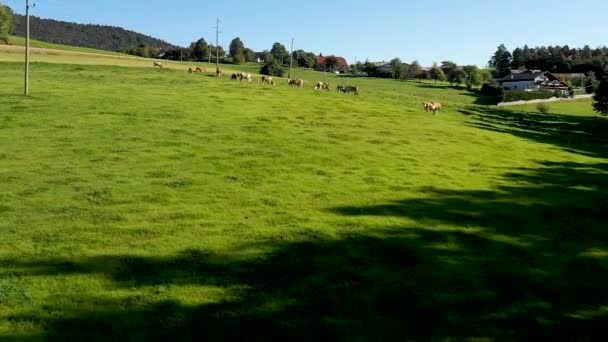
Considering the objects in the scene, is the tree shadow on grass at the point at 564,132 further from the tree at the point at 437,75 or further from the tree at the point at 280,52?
the tree at the point at 280,52

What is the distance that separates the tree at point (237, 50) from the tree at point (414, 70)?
5441 cm

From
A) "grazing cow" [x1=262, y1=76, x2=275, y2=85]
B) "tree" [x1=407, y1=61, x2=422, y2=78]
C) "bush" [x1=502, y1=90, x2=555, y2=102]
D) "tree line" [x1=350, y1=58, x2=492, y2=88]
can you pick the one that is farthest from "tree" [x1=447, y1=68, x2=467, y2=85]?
"grazing cow" [x1=262, y1=76, x2=275, y2=85]

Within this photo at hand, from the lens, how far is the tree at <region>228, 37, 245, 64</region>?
15300cm

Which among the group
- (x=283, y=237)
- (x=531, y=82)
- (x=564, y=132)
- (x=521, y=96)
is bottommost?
(x=283, y=237)

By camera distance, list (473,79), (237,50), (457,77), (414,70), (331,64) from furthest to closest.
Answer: (331,64) < (414,70) < (237,50) < (457,77) < (473,79)

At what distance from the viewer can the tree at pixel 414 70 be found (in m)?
173

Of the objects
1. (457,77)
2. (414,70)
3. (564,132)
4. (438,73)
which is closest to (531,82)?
(457,77)

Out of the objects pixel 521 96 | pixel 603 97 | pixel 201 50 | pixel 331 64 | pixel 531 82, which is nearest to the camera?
pixel 603 97

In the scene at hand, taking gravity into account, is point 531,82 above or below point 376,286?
above

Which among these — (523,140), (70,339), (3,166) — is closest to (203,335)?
(70,339)

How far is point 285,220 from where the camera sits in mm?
13156

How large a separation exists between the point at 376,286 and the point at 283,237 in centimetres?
288

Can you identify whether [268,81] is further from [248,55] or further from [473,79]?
[248,55]

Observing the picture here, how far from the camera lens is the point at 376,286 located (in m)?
9.87
